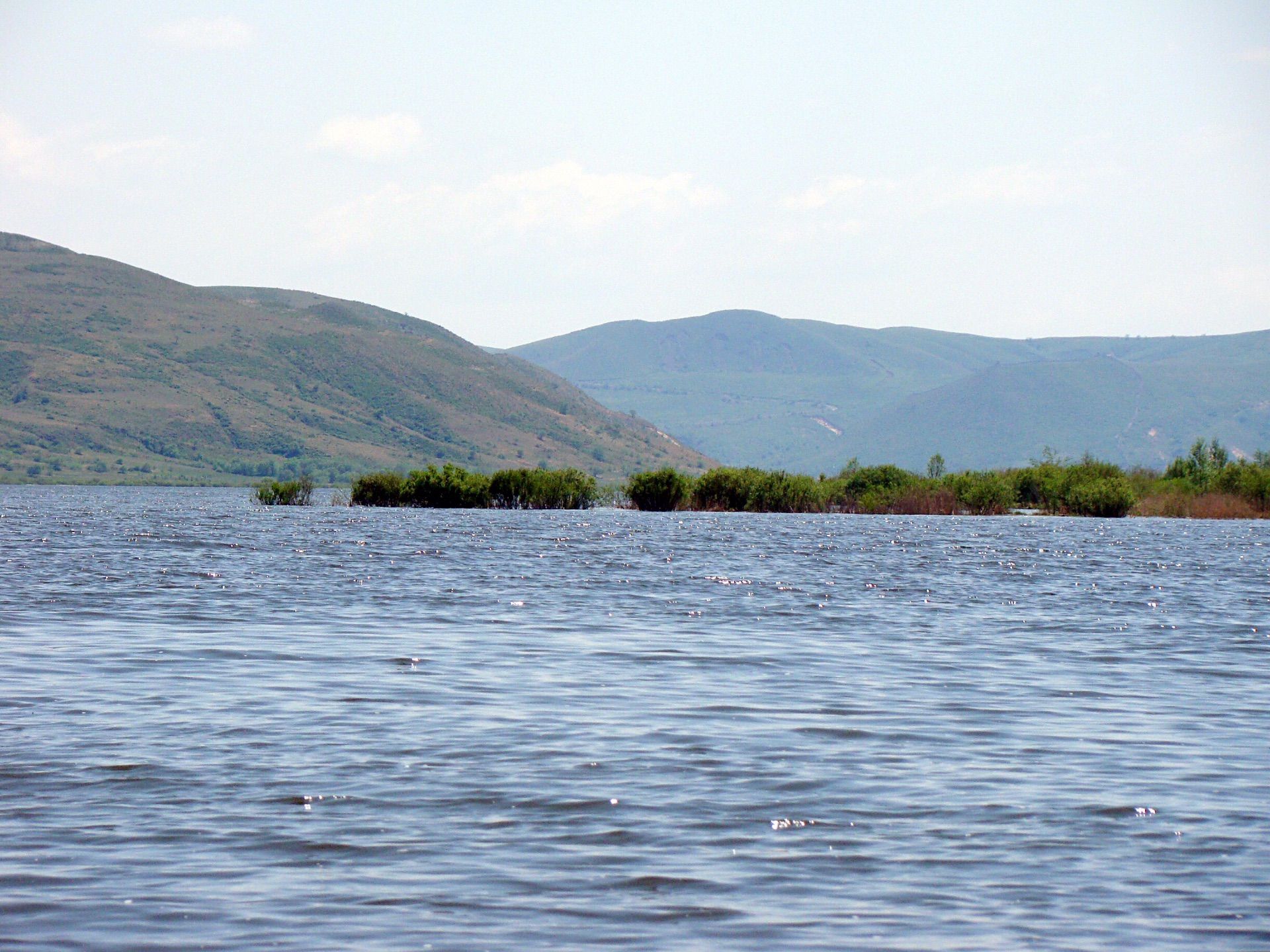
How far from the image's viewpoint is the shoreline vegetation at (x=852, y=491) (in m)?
99.2

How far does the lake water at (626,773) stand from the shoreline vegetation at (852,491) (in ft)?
206

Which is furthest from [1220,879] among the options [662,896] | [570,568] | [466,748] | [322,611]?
[570,568]

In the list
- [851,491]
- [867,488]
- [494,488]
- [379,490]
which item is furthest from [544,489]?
[867,488]

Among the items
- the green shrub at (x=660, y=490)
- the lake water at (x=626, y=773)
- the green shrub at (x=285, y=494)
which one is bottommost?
the lake water at (x=626, y=773)

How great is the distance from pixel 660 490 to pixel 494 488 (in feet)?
37.3

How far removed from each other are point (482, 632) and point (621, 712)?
386 inches

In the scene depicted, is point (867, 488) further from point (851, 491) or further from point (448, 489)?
point (448, 489)

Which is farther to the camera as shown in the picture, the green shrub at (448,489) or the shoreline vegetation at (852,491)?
the green shrub at (448,489)

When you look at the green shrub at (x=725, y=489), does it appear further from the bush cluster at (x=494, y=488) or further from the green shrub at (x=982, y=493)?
the green shrub at (x=982, y=493)

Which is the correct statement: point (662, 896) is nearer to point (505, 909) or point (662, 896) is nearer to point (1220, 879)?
point (505, 909)

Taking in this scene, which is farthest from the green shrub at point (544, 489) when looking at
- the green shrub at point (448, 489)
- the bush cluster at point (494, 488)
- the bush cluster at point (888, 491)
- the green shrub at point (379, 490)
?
the green shrub at point (379, 490)

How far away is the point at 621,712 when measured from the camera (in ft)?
62.2

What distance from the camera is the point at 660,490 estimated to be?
98.9 metres

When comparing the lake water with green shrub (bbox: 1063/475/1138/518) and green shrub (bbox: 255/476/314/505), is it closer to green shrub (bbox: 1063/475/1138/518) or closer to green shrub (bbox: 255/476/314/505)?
green shrub (bbox: 1063/475/1138/518)
